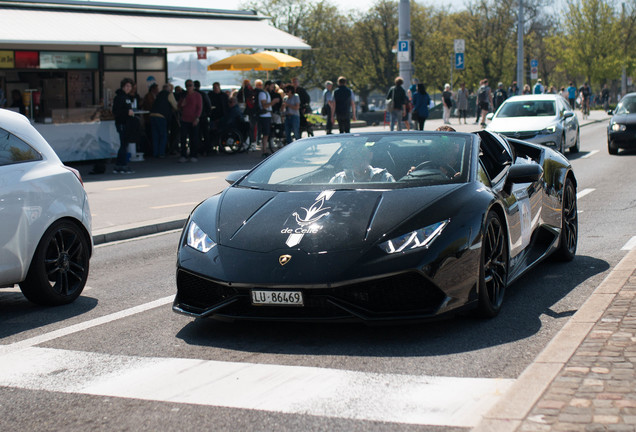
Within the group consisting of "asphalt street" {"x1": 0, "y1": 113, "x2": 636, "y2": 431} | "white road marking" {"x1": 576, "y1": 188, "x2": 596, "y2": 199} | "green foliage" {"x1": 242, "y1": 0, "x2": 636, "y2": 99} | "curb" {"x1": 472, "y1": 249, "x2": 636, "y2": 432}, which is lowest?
"asphalt street" {"x1": 0, "y1": 113, "x2": 636, "y2": 431}

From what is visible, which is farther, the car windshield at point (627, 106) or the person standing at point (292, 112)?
the car windshield at point (627, 106)

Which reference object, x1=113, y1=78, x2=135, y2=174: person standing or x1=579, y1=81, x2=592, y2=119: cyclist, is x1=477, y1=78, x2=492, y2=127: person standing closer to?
x1=579, y1=81, x2=592, y2=119: cyclist

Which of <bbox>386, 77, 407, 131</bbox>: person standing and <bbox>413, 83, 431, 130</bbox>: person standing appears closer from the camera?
<bbox>386, 77, 407, 131</bbox>: person standing

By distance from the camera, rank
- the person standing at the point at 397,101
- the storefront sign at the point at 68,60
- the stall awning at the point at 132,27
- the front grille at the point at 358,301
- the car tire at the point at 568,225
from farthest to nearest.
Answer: the person standing at the point at 397,101 → the storefront sign at the point at 68,60 → the stall awning at the point at 132,27 → the car tire at the point at 568,225 → the front grille at the point at 358,301

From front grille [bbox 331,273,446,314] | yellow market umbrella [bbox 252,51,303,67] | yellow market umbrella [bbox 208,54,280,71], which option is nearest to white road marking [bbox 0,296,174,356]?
front grille [bbox 331,273,446,314]

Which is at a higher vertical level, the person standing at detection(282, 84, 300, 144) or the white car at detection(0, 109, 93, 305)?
the person standing at detection(282, 84, 300, 144)

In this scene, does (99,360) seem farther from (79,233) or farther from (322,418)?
(79,233)

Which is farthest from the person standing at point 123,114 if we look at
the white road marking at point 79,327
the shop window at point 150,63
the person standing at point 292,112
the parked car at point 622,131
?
the white road marking at point 79,327

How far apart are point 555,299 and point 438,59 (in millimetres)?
69740

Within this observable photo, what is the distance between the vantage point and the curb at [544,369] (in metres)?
3.90

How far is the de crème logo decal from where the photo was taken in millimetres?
5699

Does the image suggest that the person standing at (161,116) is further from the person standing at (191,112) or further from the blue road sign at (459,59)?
the blue road sign at (459,59)

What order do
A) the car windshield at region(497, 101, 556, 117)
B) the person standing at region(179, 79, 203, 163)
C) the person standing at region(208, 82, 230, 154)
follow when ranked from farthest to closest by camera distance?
1. the person standing at region(208, 82, 230, 154)
2. the car windshield at region(497, 101, 556, 117)
3. the person standing at region(179, 79, 203, 163)

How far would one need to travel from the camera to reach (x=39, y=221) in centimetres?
684
